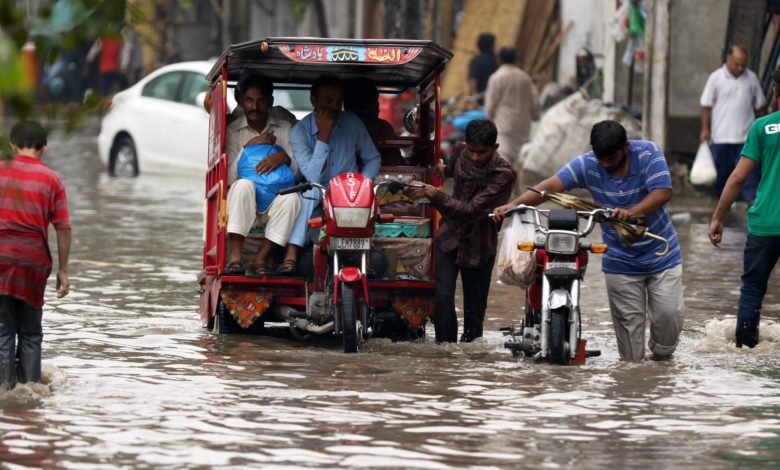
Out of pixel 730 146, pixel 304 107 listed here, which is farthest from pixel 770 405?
pixel 304 107

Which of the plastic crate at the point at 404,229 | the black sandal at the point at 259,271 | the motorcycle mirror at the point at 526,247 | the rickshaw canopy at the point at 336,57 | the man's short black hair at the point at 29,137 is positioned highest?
the rickshaw canopy at the point at 336,57

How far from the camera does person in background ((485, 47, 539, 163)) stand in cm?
1938

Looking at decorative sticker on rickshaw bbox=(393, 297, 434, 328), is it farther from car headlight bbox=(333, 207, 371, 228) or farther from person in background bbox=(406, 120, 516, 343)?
car headlight bbox=(333, 207, 371, 228)

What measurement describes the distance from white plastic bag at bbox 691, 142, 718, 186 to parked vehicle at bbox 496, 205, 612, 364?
8.06 metres

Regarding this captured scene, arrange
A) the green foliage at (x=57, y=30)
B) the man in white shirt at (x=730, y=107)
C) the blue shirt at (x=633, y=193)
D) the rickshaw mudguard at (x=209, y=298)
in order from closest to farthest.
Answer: the green foliage at (x=57, y=30)
the blue shirt at (x=633, y=193)
the rickshaw mudguard at (x=209, y=298)
the man in white shirt at (x=730, y=107)

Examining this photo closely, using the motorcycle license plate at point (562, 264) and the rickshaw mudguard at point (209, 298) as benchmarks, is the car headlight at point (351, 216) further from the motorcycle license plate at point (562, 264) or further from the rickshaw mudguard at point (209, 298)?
the motorcycle license plate at point (562, 264)

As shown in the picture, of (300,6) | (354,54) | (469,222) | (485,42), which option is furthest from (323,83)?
(300,6)

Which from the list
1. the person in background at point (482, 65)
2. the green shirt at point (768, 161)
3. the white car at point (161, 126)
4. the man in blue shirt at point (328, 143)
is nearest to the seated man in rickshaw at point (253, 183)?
the man in blue shirt at point (328, 143)

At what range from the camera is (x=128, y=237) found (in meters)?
16.0

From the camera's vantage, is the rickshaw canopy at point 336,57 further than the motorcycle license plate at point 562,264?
Yes

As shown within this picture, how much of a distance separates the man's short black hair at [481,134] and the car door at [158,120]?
533 inches

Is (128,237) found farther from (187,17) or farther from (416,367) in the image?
(187,17)

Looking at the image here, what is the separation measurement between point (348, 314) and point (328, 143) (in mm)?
1371

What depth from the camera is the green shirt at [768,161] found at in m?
9.01
